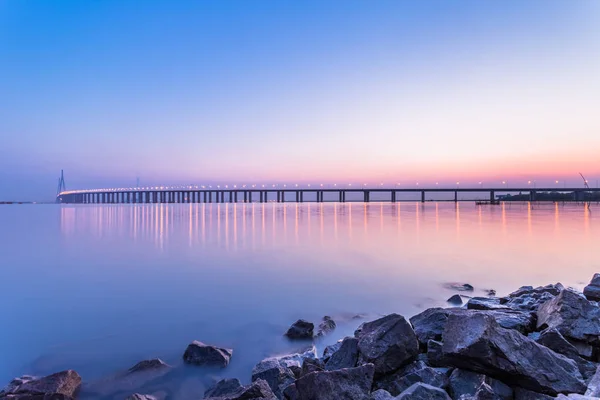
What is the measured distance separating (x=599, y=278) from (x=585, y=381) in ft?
17.1

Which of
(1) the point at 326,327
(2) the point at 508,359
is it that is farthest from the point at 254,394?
(1) the point at 326,327

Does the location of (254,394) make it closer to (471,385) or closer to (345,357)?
(345,357)

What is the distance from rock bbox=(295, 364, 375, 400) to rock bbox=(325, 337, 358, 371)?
104 centimetres

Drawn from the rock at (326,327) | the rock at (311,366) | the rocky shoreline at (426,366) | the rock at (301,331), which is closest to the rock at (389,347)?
the rocky shoreline at (426,366)

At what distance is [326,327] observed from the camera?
24.2ft

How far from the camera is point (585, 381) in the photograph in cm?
397

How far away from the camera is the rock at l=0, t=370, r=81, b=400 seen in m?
4.44

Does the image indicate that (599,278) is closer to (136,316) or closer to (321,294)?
(321,294)

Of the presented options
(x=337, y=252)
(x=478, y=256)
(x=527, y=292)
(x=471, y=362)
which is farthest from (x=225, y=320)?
(x=478, y=256)

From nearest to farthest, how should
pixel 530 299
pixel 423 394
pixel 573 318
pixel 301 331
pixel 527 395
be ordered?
pixel 423 394, pixel 527 395, pixel 573 318, pixel 301 331, pixel 530 299

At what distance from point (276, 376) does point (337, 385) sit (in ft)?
4.46

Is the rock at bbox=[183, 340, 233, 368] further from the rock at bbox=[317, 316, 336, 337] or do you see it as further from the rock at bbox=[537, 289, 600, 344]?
the rock at bbox=[537, 289, 600, 344]

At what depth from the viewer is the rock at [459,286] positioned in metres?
10.6

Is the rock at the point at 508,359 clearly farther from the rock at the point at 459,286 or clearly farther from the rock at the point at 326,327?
the rock at the point at 459,286
